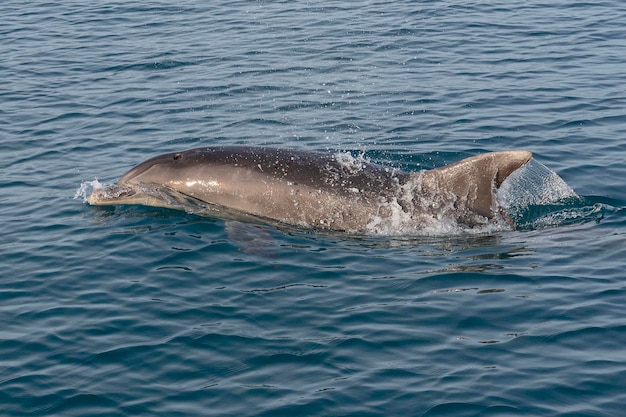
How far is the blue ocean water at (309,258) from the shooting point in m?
10.6

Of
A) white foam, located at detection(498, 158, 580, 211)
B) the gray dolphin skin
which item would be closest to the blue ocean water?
the gray dolphin skin

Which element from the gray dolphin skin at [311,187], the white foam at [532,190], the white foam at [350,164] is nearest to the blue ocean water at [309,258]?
the gray dolphin skin at [311,187]

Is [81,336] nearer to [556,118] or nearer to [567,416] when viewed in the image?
[567,416]

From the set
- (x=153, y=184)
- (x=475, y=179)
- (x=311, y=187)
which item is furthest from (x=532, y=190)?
(x=153, y=184)

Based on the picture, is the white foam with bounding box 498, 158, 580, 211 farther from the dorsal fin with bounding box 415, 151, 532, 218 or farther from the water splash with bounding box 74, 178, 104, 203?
the water splash with bounding box 74, 178, 104, 203

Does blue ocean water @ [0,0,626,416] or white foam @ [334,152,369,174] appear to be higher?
white foam @ [334,152,369,174]

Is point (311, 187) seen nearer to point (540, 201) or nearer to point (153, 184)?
point (153, 184)

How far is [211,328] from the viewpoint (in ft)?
39.3

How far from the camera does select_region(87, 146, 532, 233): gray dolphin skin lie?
1451 centimetres

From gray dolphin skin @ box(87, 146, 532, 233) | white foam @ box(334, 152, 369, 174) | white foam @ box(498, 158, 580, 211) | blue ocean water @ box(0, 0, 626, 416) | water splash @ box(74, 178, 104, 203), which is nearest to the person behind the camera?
blue ocean water @ box(0, 0, 626, 416)

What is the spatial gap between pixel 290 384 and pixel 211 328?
174 cm

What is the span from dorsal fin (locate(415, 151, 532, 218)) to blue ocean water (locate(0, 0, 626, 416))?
0.57 m

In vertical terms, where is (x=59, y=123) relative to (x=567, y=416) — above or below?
above

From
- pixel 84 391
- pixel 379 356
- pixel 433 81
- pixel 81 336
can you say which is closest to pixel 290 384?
pixel 379 356
